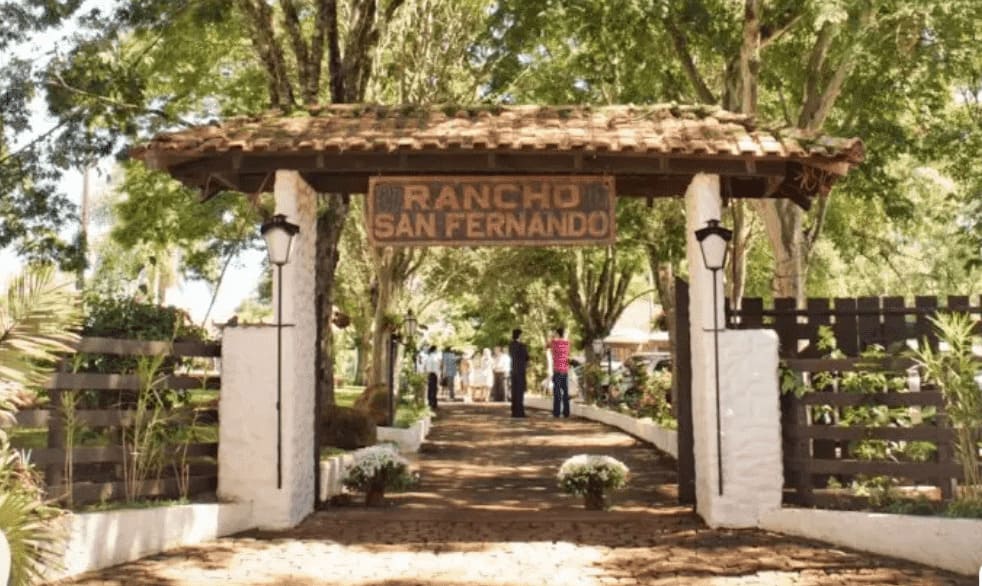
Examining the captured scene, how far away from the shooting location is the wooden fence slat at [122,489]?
668 cm

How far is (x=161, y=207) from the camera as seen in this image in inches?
708

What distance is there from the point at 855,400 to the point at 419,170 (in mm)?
4433

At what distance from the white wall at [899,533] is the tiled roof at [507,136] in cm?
321

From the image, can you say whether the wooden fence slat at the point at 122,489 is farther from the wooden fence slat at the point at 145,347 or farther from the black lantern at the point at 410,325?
the black lantern at the point at 410,325

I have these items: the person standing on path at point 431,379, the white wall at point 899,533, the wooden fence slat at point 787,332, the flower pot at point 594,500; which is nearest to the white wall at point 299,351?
the flower pot at point 594,500

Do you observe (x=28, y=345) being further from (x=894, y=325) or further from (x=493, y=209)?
(x=894, y=325)

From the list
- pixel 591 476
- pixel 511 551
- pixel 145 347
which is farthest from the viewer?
pixel 591 476

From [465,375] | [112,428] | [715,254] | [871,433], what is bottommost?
[465,375]

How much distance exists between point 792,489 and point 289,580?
14.9 feet

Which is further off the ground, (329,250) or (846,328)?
(329,250)

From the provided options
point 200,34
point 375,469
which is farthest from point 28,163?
point 375,469

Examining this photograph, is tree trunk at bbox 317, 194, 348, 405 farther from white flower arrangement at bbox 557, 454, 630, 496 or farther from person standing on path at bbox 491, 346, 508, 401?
person standing on path at bbox 491, 346, 508, 401

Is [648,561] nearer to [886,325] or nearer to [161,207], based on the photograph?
[886,325]

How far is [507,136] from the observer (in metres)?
8.41
